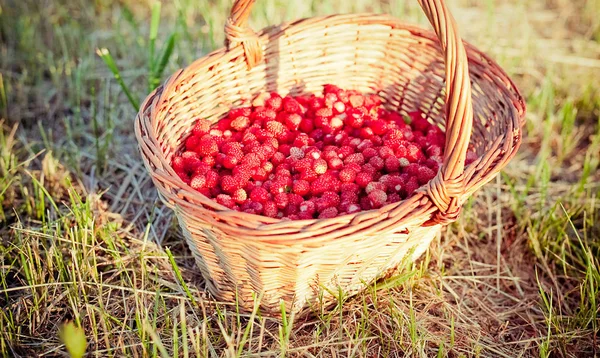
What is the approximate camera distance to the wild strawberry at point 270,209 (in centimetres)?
155

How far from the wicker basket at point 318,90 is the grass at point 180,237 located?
0.37ft

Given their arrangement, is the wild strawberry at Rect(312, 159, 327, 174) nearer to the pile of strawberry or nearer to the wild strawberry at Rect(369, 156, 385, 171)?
the pile of strawberry

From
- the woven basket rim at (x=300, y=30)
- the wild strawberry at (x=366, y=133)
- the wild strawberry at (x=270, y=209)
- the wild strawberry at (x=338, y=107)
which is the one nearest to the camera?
the woven basket rim at (x=300, y=30)

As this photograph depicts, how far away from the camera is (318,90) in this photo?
217 cm

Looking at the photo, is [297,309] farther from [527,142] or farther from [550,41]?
[550,41]

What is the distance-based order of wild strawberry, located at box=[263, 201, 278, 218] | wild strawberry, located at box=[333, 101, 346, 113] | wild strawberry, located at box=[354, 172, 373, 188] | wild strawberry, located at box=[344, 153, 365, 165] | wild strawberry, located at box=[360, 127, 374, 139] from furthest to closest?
wild strawberry, located at box=[333, 101, 346, 113] → wild strawberry, located at box=[360, 127, 374, 139] → wild strawberry, located at box=[344, 153, 365, 165] → wild strawberry, located at box=[354, 172, 373, 188] → wild strawberry, located at box=[263, 201, 278, 218]

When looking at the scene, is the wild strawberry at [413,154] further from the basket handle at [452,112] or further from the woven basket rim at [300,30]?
the basket handle at [452,112]

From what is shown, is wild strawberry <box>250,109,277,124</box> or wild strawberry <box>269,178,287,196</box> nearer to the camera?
wild strawberry <box>269,178,287,196</box>

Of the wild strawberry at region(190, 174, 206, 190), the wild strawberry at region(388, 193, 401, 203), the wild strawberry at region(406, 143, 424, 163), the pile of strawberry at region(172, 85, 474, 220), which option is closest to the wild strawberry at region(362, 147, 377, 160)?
the pile of strawberry at region(172, 85, 474, 220)

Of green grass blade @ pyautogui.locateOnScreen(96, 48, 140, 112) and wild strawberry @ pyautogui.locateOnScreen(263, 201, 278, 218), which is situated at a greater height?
green grass blade @ pyautogui.locateOnScreen(96, 48, 140, 112)

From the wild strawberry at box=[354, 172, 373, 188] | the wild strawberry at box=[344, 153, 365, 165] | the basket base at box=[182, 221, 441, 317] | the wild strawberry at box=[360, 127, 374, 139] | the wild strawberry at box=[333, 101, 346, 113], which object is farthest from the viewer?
the wild strawberry at box=[333, 101, 346, 113]

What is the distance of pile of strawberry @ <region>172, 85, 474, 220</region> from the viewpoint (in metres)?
1.60

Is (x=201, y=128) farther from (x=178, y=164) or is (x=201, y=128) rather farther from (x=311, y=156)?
(x=311, y=156)

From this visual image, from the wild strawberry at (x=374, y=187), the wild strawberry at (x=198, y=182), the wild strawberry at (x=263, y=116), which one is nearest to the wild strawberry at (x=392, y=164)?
the wild strawberry at (x=374, y=187)
